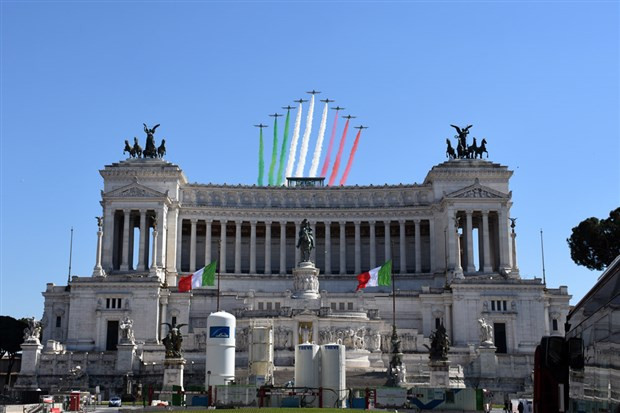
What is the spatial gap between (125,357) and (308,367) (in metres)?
28.2

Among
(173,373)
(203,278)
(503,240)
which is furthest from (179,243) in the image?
(173,373)

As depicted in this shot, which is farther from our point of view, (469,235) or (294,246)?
(294,246)

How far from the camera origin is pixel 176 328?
2803 inches

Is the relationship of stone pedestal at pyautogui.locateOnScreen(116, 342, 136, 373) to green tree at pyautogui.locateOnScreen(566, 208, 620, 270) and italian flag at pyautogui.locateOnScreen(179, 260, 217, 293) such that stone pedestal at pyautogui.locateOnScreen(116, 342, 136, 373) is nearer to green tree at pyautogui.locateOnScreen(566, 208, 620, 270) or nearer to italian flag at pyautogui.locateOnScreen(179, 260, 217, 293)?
italian flag at pyautogui.locateOnScreen(179, 260, 217, 293)

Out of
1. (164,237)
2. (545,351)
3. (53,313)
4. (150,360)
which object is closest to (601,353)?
(545,351)

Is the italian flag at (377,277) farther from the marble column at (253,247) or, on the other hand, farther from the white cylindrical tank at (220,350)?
the white cylindrical tank at (220,350)

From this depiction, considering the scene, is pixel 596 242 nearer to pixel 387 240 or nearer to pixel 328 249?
pixel 387 240

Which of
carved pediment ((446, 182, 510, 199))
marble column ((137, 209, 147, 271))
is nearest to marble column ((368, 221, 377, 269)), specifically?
carved pediment ((446, 182, 510, 199))

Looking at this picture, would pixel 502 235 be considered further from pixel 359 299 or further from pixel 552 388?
pixel 552 388

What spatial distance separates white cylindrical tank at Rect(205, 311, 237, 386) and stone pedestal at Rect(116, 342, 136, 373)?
21884mm

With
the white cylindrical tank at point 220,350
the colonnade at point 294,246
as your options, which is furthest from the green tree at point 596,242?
the white cylindrical tank at point 220,350

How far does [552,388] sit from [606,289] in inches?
150

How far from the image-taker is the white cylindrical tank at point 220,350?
5847 centimetres

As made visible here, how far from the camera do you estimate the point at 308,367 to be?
187 feet
